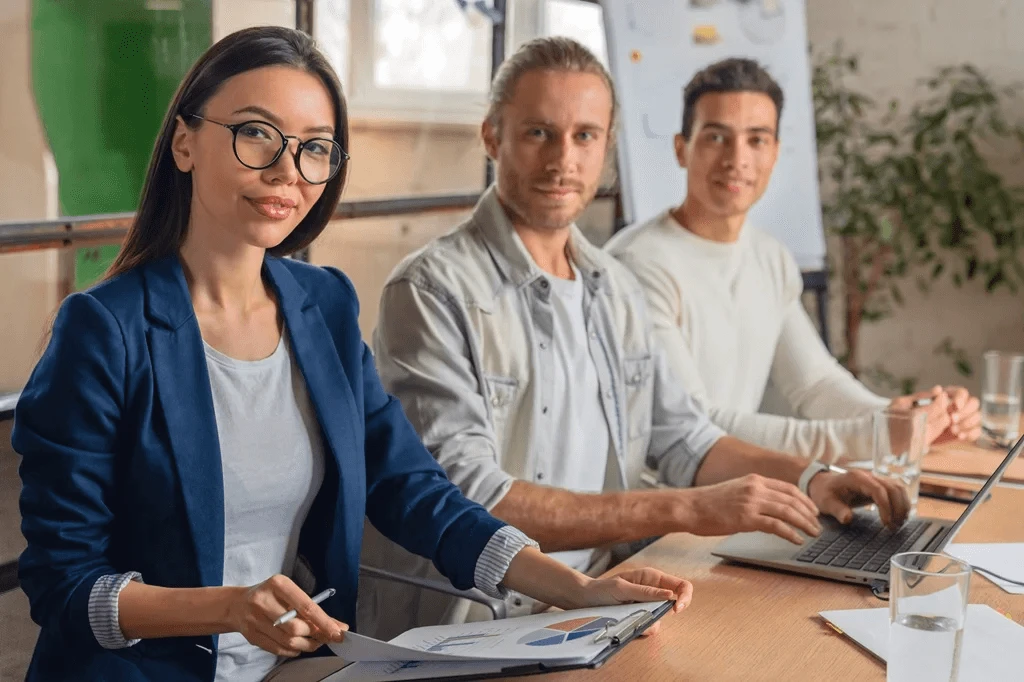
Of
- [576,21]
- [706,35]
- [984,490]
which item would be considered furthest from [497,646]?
[576,21]

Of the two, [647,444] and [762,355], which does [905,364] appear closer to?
[762,355]

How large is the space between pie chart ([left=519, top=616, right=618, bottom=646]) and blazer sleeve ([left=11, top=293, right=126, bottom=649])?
44 centimetres

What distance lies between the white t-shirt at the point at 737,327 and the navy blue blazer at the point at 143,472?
3.22ft

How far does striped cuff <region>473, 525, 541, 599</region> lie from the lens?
1.37m

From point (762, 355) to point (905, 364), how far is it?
7.03 feet

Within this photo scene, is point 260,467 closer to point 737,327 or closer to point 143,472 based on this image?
point 143,472

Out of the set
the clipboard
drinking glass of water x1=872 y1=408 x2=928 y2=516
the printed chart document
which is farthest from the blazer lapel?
drinking glass of water x1=872 y1=408 x2=928 y2=516

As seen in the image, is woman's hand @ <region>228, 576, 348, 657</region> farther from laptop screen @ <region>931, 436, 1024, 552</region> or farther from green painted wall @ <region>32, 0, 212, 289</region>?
green painted wall @ <region>32, 0, 212, 289</region>

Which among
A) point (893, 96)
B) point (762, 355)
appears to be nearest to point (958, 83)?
point (893, 96)

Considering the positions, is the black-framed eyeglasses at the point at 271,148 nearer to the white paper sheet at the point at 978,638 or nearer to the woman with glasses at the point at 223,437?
the woman with glasses at the point at 223,437

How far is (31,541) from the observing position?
119 centimetres

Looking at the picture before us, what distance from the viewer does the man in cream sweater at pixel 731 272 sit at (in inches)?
94.3

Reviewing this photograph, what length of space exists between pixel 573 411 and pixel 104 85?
91 cm

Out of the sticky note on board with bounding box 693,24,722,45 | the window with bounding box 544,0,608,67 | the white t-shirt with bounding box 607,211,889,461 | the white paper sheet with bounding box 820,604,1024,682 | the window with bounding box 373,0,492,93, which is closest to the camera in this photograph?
the white paper sheet with bounding box 820,604,1024,682
